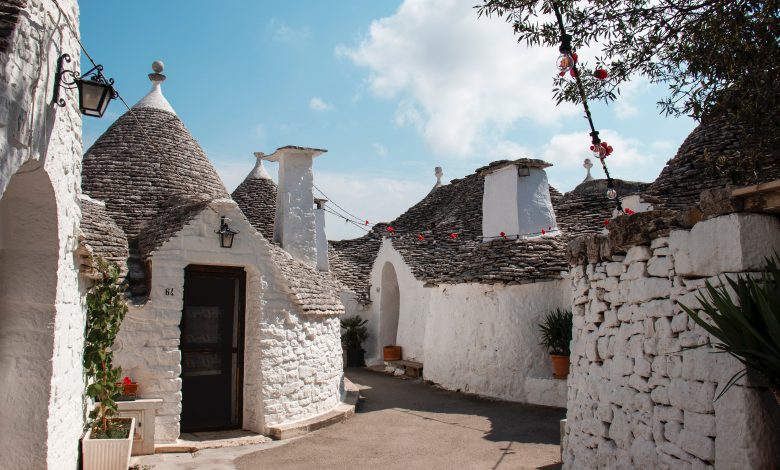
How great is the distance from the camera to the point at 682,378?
13.6ft

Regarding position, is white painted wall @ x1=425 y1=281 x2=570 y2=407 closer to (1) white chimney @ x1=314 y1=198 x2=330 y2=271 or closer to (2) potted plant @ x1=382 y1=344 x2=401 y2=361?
(2) potted plant @ x1=382 y1=344 x2=401 y2=361

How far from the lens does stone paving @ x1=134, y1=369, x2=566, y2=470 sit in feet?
25.0

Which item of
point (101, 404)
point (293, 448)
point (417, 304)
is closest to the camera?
point (101, 404)

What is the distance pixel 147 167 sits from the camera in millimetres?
11211

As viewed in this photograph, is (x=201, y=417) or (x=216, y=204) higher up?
(x=216, y=204)

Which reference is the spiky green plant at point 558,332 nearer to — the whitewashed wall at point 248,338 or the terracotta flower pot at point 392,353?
the whitewashed wall at point 248,338

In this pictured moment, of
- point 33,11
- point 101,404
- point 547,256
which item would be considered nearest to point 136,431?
point 101,404

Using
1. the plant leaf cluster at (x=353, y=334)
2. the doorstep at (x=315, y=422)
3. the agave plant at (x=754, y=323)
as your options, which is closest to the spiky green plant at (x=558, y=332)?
the doorstep at (x=315, y=422)

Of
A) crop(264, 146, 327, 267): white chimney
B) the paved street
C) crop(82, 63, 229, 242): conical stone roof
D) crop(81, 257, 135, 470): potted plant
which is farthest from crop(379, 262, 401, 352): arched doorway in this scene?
crop(81, 257, 135, 470): potted plant

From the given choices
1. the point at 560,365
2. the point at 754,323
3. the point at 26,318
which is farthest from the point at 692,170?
the point at 26,318

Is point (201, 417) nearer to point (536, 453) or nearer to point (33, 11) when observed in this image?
point (536, 453)

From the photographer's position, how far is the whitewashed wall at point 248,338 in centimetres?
819

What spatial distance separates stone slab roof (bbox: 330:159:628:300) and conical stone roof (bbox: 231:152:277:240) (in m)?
4.27

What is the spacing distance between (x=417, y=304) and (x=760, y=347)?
14.4m
